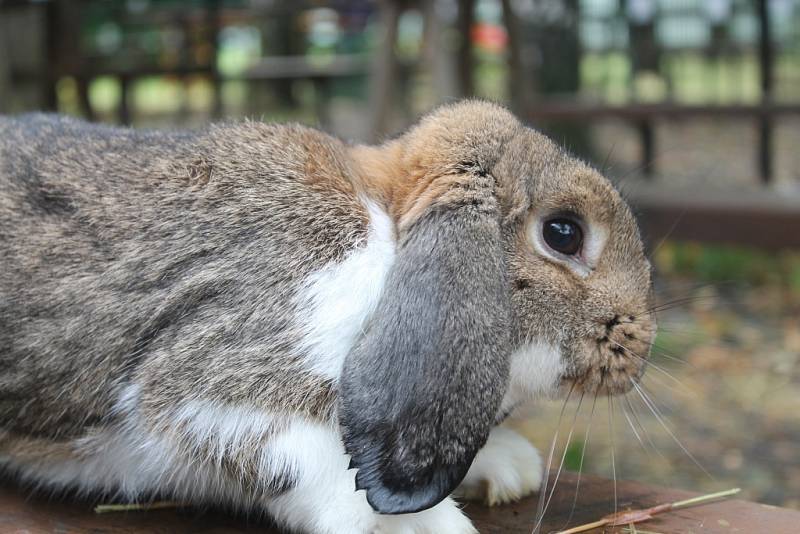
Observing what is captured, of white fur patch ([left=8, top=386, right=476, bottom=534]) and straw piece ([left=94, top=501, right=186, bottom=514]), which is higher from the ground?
white fur patch ([left=8, top=386, right=476, bottom=534])

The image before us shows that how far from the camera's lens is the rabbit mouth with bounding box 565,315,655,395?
83.5 inches

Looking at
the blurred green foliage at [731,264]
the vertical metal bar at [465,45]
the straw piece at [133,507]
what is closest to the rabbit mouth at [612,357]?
the straw piece at [133,507]

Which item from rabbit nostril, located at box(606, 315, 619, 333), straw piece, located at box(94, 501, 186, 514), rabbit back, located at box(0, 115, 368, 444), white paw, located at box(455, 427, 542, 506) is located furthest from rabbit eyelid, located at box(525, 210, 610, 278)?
straw piece, located at box(94, 501, 186, 514)

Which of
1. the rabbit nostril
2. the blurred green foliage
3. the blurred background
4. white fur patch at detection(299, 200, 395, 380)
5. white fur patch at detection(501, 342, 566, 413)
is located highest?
white fur patch at detection(299, 200, 395, 380)

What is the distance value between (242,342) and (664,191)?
5.89 meters

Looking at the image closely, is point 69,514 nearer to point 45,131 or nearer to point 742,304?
point 45,131

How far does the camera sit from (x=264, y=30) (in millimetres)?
15484

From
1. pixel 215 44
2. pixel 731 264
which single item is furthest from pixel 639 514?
pixel 215 44

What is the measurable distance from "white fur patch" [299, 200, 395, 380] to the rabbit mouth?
0.47 meters

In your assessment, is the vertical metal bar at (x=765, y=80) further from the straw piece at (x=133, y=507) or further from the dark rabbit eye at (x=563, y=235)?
the straw piece at (x=133, y=507)

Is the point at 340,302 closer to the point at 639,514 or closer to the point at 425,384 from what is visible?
the point at 425,384

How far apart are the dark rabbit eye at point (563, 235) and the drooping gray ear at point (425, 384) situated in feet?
1.00

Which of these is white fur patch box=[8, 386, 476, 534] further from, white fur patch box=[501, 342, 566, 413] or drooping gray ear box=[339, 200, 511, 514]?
white fur patch box=[501, 342, 566, 413]

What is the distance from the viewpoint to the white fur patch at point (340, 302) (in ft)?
6.40
